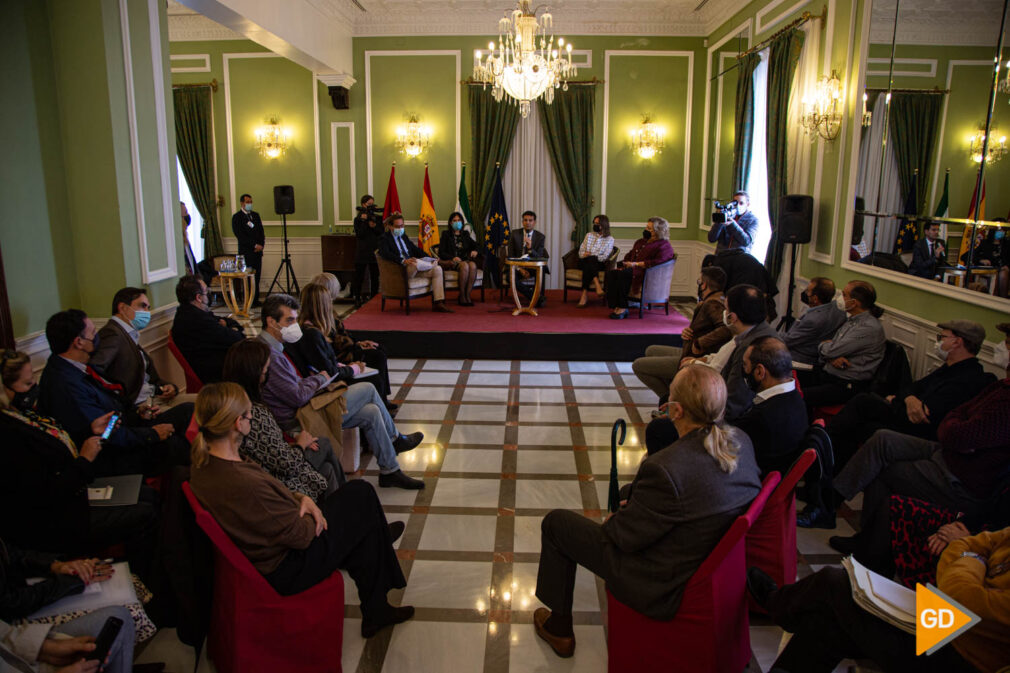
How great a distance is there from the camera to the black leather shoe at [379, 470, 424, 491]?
416 cm

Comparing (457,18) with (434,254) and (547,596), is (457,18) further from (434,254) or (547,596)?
(547,596)

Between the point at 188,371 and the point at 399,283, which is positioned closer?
the point at 188,371

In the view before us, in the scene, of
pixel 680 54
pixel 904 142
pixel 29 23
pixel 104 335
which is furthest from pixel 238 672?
pixel 680 54

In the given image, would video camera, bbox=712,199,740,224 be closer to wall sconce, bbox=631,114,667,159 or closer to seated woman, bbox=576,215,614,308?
seated woman, bbox=576,215,614,308

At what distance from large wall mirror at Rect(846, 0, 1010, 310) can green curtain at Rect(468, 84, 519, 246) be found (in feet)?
18.1

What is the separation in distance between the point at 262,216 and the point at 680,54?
21.8 ft

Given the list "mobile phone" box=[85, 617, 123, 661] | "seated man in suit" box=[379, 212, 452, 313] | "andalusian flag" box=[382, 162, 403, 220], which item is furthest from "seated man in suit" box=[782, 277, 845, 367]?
"andalusian flag" box=[382, 162, 403, 220]

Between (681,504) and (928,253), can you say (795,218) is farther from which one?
(681,504)

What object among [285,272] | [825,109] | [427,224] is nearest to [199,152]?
[285,272]

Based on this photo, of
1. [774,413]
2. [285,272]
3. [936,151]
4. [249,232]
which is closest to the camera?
[774,413]

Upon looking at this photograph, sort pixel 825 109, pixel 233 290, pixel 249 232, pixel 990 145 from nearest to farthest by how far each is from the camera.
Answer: pixel 990 145 → pixel 825 109 → pixel 233 290 → pixel 249 232

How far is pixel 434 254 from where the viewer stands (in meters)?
9.98

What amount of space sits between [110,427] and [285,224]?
754 cm

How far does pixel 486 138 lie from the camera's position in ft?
33.2
